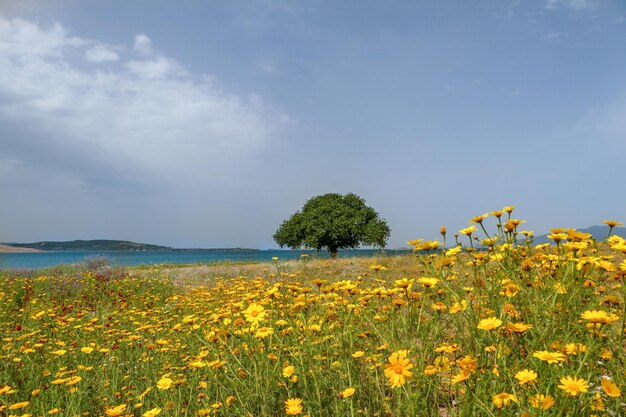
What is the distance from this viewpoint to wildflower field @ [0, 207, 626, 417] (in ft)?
7.99

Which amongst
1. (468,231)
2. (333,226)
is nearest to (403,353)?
(468,231)

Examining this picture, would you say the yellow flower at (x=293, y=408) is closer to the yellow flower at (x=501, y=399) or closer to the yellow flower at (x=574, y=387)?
the yellow flower at (x=501, y=399)

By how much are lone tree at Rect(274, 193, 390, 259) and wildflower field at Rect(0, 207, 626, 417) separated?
2495cm

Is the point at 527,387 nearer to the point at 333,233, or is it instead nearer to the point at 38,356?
the point at 38,356

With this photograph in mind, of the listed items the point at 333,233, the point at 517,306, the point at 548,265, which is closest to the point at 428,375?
the point at 517,306

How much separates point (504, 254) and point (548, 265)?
2.31 ft

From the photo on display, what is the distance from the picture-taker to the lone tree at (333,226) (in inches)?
1227

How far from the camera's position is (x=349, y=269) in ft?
52.9

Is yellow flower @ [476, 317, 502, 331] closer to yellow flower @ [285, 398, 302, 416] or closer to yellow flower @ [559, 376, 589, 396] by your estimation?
yellow flower @ [559, 376, 589, 396]

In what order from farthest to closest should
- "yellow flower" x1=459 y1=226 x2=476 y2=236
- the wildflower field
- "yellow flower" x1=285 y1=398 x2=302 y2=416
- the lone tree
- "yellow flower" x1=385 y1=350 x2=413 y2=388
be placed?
the lone tree
"yellow flower" x1=459 y1=226 x2=476 y2=236
"yellow flower" x1=285 y1=398 x2=302 y2=416
the wildflower field
"yellow flower" x1=385 y1=350 x2=413 y2=388

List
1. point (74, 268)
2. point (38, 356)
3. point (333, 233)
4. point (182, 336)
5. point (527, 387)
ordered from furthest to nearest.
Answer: point (333, 233) < point (74, 268) < point (182, 336) < point (38, 356) < point (527, 387)

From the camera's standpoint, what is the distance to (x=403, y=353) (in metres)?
2.45

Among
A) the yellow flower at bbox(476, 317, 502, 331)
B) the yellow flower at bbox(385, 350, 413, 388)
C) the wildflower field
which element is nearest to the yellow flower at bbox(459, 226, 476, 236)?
the wildflower field

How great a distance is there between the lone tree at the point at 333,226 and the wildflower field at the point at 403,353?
2495 centimetres
